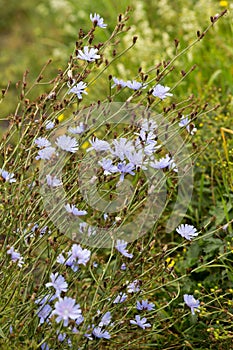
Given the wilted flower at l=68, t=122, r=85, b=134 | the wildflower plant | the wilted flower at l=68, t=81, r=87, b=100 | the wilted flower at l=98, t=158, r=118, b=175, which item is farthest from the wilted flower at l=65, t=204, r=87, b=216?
the wilted flower at l=68, t=81, r=87, b=100

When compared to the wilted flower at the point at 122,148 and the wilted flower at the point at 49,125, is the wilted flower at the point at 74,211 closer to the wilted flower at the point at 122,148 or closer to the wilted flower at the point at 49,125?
the wilted flower at the point at 122,148

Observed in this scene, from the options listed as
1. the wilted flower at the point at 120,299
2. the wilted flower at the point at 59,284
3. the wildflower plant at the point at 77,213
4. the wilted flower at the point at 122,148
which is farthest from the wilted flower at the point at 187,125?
the wilted flower at the point at 59,284

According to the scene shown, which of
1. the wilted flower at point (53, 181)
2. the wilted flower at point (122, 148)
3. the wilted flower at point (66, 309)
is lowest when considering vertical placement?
the wilted flower at point (66, 309)

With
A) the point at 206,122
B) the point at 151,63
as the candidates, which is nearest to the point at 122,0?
the point at 151,63

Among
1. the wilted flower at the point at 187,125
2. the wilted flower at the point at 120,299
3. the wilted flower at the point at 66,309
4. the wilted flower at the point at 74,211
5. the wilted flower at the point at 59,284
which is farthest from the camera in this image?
the wilted flower at the point at 187,125

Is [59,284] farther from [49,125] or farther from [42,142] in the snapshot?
[49,125]

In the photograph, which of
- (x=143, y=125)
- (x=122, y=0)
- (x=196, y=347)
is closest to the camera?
(x=143, y=125)

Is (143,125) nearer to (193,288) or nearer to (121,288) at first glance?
(121,288)

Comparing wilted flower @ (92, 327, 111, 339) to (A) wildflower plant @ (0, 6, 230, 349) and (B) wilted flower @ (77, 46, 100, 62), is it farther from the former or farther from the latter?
(B) wilted flower @ (77, 46, 100, 62)

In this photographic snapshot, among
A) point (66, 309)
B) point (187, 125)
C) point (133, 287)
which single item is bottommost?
point (66, 309)

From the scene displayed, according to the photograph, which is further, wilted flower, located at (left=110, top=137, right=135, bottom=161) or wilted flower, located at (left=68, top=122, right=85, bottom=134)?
wilted flower, located at (left=68, top=122, right=85, bottom=134)

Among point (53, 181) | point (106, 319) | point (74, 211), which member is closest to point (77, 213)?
point (74, 211)
